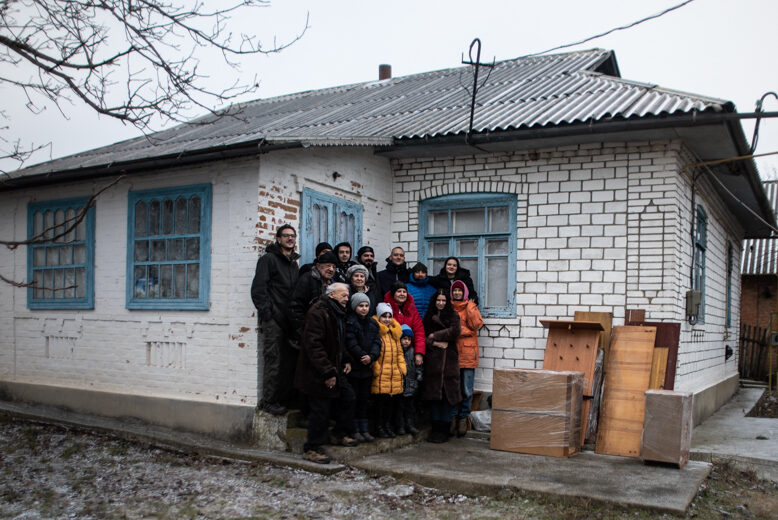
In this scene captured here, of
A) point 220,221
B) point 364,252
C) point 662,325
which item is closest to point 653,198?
point 662,325

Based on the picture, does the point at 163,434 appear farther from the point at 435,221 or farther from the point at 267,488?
the point at 435,221

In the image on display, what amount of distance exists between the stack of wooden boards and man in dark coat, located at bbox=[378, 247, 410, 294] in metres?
1.61

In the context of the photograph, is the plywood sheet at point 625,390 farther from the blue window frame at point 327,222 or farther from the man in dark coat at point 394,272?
the blue window frame at point 327,222

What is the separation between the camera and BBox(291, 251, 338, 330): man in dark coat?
22.4ft

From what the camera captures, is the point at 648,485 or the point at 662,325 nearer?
the point at 648,485

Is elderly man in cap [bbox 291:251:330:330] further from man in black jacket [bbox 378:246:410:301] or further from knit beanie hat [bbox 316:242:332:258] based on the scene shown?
man in black jacket [bbox 378:246:410:301]

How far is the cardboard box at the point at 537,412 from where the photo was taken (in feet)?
22.3

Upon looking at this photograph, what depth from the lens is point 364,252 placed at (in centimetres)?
773

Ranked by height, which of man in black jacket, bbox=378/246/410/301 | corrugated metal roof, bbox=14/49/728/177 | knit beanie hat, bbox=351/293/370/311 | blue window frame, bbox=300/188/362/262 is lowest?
knit beanie hat, bbox=351/293/370/311

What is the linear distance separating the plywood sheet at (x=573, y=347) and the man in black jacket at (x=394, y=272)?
1.61 meters

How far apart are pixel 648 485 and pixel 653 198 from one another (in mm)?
3364

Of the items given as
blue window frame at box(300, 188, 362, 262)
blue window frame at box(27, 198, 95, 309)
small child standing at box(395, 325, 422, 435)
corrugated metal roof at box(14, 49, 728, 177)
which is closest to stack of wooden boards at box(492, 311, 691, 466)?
small child standing at box(395, 325, 422, 435)

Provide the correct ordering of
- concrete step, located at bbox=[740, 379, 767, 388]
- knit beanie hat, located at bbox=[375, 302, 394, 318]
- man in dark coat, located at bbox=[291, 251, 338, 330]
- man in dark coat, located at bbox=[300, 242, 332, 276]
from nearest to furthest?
man in dark coat, located at bbox=[291, 251, 338, 330] → knit beanie hat, located at bbox=[375, 302, 394, 318] → man in dark coat, located at bbox=[300, 242, 332, 276] → concrete step, located at bbox=[740, 379, 767, 388]

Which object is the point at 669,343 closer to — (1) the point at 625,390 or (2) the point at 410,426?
(1) the point at 625,390
